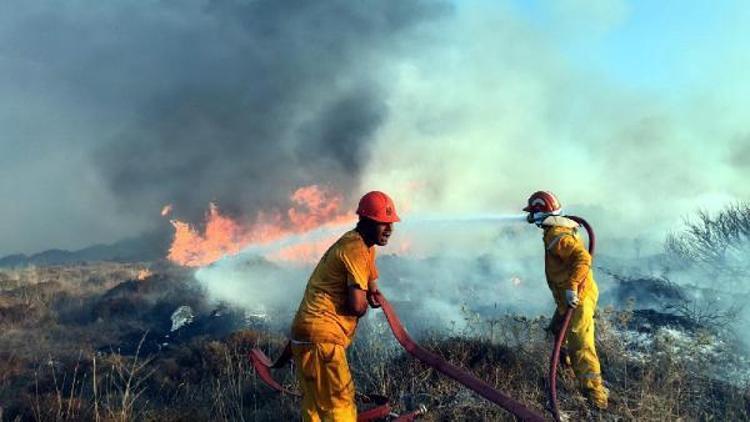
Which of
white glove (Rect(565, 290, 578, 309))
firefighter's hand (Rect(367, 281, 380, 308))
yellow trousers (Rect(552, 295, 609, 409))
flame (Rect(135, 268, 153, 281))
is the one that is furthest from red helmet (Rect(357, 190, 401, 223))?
flame (Rect(135, 268, 153, 281))

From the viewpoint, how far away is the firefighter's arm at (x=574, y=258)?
17.8 feet

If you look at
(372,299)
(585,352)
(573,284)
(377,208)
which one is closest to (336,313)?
(372,299)

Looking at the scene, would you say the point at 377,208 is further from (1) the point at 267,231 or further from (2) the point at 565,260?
(1) the point at 267,231

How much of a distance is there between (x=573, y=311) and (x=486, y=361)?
1.39 m

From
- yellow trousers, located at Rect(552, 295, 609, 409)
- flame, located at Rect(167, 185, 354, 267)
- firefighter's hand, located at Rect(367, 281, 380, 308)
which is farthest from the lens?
flame, located at Rect(167, 185, 354, 267)

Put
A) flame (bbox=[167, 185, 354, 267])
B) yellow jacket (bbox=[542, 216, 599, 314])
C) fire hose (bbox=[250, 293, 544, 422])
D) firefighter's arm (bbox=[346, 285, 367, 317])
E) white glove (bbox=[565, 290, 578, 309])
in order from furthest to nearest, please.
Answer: flame (bbox=[167, 185, 354, 267]) < yellow jacket (bbox=[542, 216, 599, 314]) < white glove (bbox=[565, 290, 578, 309]) < firefighter's arm (bbox=[346, 285, 367, 317]) < fire hose (bbox=[250, 293, 544, 422])

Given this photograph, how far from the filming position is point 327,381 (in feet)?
13.0

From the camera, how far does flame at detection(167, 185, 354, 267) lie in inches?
1089

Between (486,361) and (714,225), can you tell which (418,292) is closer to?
(714,225)

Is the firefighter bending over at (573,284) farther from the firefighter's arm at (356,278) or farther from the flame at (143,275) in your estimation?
the flame at (143,275)

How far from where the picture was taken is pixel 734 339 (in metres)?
8.95

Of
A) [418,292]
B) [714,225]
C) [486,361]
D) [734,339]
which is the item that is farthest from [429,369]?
[418,292]

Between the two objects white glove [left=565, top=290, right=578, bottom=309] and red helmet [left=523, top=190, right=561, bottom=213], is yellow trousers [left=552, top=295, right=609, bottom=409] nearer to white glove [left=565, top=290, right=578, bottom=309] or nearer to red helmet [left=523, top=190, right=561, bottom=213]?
white glove [left=565, top=290, right=578, bottom=309]

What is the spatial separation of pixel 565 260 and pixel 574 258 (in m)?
0.14
